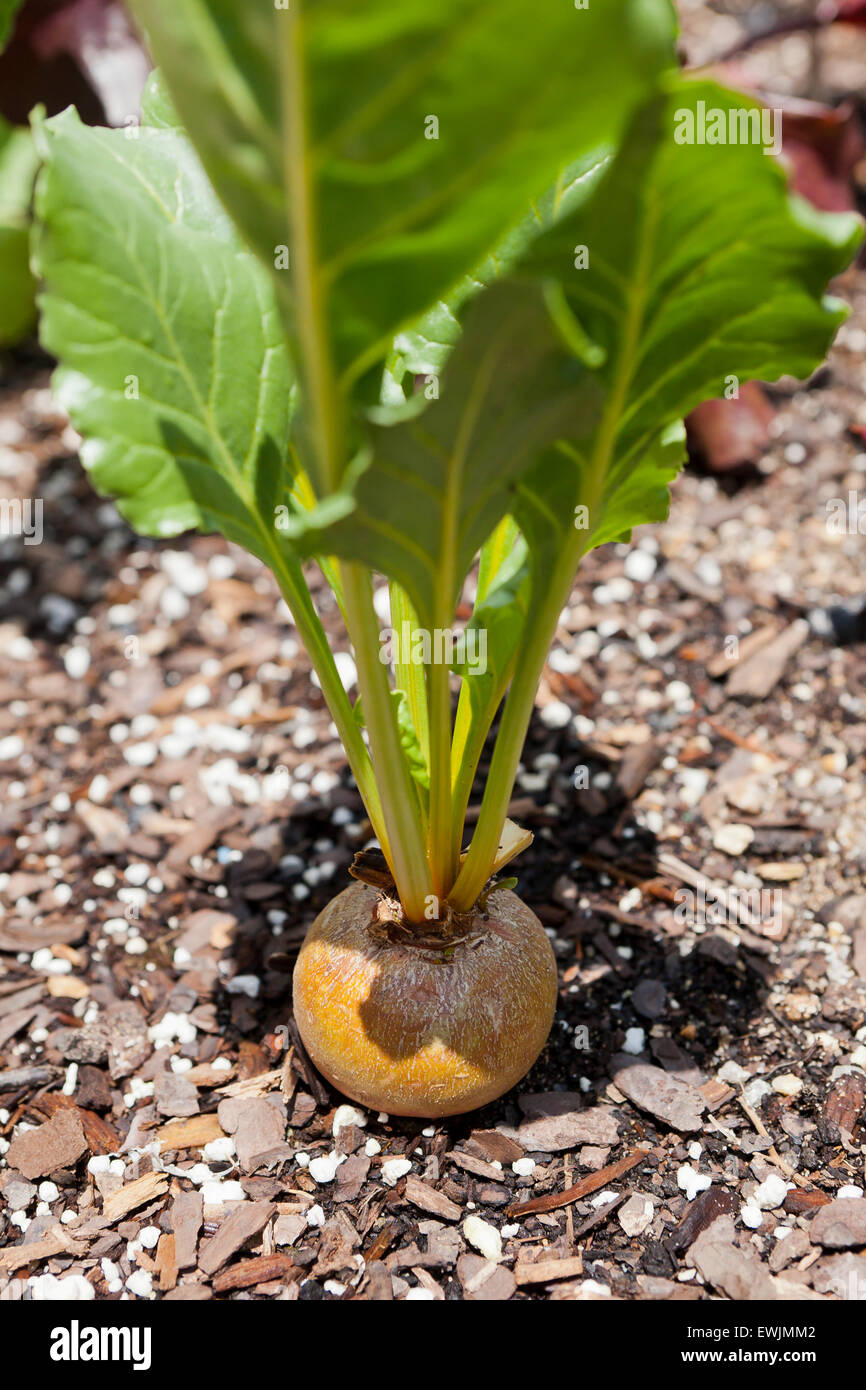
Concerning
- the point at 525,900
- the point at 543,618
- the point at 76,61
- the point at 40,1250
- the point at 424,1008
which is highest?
the point at 76,61

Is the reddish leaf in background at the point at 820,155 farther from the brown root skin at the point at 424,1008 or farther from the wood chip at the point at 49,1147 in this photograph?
the wood chip at the point at 49,1147

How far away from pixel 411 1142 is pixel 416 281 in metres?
1.27

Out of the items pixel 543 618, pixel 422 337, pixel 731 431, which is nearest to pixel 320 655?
pixel 543 618

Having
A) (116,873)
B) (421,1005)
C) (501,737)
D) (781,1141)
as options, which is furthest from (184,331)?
(781,1141)

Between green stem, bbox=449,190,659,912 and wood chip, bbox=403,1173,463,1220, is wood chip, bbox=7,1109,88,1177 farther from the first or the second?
green stem, bbox=449,190,659,912

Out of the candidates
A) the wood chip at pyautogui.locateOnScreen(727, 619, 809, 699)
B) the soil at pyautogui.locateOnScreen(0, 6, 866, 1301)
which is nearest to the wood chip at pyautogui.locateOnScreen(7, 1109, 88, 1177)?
the soil at pyautogui.locateOnScreen(0, 6, 866, 1301)

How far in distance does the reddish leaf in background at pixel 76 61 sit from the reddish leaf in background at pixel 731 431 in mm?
1730

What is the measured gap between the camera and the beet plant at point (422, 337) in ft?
3.17

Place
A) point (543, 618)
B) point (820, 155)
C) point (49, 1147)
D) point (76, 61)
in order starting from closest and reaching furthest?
point (543, 618)
point (49, 1147)
point (76, 61)
point (820, 155)

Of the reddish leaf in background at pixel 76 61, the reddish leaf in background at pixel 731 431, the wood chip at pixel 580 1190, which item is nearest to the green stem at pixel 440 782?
the wood chip at pixel 580 1190

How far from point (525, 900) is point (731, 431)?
5.08 feet

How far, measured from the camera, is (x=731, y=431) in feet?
9.98

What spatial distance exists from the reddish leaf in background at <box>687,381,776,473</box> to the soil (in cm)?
7

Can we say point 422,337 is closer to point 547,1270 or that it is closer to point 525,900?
point 525,900
